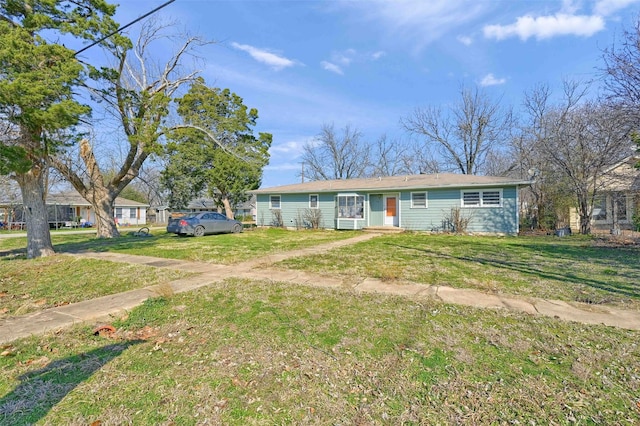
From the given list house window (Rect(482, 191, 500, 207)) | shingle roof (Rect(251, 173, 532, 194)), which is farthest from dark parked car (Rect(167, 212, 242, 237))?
house window (Rect(482, 191, 500, 207))

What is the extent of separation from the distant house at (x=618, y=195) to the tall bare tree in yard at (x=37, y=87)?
669 inches

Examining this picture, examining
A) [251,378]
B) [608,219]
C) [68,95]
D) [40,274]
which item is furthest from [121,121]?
[608,219]

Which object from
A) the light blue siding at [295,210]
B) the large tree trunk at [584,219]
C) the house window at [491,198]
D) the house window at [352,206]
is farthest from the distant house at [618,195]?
the light blue siding at [295,210]

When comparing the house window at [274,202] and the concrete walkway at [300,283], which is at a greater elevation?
the house window at [274,202]

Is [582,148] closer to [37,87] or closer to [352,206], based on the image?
[352,206]

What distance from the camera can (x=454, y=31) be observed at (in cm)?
1261

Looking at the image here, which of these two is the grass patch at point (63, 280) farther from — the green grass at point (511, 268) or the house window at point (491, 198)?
the house window at point (491, 198)

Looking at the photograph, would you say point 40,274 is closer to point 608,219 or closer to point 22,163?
point 22,163

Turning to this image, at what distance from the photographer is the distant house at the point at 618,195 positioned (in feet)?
41.4

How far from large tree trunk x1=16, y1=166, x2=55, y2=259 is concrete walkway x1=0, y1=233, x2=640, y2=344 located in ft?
19.2

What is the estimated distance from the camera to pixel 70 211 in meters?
31.9

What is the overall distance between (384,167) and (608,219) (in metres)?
21.0

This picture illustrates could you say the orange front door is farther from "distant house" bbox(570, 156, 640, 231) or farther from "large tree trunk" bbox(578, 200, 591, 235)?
"distant house" bbox(570, 156, 640, 231)

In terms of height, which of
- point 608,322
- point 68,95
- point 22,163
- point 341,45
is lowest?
point 608,322
